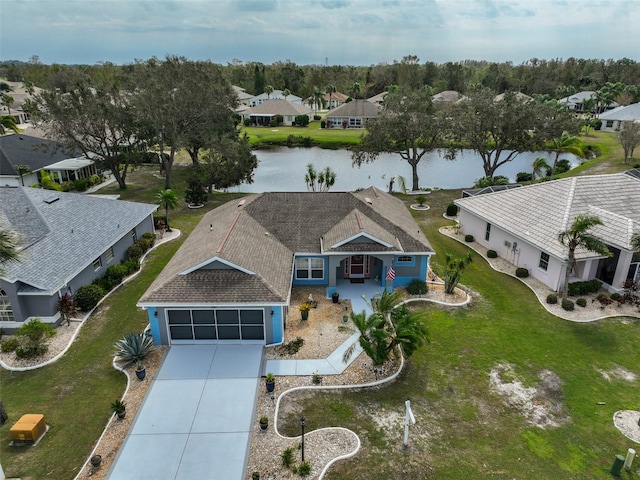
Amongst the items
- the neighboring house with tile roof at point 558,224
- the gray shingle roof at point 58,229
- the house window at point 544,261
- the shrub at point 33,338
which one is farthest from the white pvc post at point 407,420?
the gray shingle roof at point 58,229

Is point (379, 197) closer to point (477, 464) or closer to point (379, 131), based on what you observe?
point (379, 131)

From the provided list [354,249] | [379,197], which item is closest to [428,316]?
[354,249]

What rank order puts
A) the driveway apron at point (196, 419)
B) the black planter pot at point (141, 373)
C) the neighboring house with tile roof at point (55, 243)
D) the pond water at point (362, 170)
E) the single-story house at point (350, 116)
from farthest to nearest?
the single-story house at point (350, 116)
the pond water at point (362, 170)
the neighboring house with tile roof at point (55, 243)
the black planter pot at point (141, 373)
the driveway apron at point (196, 419)

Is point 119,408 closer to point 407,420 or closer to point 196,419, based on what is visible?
point 196,419

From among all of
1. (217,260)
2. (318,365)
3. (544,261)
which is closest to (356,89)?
(544,261)

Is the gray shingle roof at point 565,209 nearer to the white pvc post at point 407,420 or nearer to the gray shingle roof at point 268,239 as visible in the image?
the gray shingle roof at point 268,239

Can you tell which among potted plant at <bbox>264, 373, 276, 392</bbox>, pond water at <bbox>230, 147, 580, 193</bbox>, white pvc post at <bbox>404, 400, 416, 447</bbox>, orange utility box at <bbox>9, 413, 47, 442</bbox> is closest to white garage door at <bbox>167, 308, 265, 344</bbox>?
potted plant at <bbox>264, 373, 276, 392</bbox>
